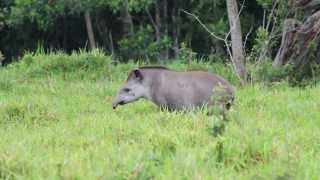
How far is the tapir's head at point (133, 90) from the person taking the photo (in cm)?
941

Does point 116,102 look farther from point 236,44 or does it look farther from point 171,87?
point 236,44

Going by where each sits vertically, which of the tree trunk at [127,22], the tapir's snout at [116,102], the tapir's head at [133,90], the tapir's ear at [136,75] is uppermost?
the tapir's ear at [136,75]

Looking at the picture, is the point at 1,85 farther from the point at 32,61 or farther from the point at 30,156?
the point at 30,156

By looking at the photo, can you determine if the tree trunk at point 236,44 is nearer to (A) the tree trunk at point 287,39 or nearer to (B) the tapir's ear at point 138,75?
(A) the tree trunk at point 287,39

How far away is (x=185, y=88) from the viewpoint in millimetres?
9016

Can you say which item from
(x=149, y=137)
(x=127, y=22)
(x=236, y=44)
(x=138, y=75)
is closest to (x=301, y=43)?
(x=236, y=44)

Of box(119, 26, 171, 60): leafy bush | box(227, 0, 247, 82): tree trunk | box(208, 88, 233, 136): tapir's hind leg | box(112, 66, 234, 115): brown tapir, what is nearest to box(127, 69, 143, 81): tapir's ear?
box(112, 66, 234, 115): brown tapir

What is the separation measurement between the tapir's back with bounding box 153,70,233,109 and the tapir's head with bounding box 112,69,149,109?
0.20 metres

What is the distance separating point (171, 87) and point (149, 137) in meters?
2.05

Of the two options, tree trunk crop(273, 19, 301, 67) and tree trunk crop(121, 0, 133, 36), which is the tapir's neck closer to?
tree trunk crop(273, 19, 301, 67)

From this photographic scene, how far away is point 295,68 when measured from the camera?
12875mm

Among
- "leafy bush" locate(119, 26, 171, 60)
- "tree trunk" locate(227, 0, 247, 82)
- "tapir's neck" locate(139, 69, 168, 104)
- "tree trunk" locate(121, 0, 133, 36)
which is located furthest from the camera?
"tree trunk" locate(121, 0, 133, 36)

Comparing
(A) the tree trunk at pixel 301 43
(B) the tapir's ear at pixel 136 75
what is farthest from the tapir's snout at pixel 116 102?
(A) the tree trunk at pixel 301 43

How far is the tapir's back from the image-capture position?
29.3ft
